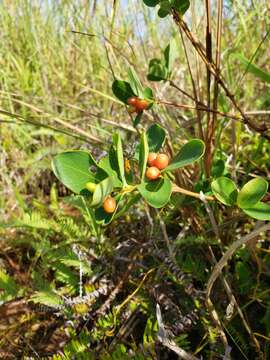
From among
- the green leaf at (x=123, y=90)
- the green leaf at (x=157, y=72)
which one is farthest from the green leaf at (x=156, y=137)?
Answer: the green leaf at (x=157, y=72)

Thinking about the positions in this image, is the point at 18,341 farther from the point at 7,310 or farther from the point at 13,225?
the point at 13,225

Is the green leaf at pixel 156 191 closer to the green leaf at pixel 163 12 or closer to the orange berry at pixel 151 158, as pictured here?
the orange berry at pixel 151 158

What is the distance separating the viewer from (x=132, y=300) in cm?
107

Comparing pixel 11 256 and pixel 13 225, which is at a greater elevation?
pixel 13 225

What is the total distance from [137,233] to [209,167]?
427 mm

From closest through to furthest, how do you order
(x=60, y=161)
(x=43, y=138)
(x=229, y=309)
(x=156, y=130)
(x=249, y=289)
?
(x=60, y=161), (x=156, y=130), (x=229, y=309), (x=249, y=289), (x=43, y=138)

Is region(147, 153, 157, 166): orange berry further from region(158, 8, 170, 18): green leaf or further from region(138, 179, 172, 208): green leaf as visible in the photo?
region(158, 8, 170, 18): green leaf

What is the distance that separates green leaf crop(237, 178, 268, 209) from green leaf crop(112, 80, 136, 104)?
0.29m

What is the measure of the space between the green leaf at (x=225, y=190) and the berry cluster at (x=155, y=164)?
0.10 m

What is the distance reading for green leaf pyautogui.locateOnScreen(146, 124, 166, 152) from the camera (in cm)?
70

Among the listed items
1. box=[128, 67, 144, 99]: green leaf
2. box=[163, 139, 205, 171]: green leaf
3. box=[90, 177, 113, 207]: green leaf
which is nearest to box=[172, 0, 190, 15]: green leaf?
box=[128, 67, 144, 99]: green leaf

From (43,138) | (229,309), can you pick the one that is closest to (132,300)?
(229,309)

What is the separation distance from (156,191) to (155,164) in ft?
0.14

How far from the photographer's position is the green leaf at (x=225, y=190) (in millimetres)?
688
